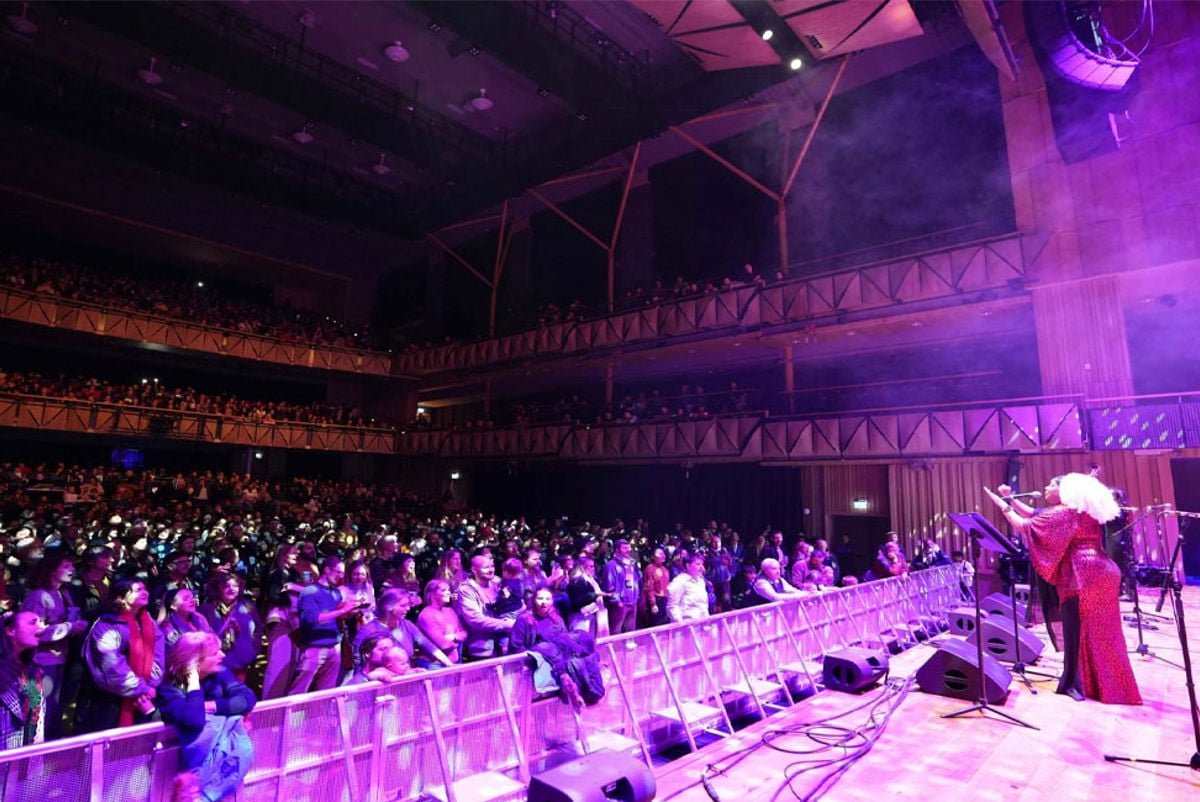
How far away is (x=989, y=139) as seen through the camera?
1462 cm

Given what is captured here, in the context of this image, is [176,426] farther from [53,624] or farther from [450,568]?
[53,624]

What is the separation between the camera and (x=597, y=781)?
3.27 m

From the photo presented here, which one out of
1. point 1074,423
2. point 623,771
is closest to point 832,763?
point 623,771

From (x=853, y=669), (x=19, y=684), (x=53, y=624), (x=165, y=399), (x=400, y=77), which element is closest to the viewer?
(x=19, y=684)

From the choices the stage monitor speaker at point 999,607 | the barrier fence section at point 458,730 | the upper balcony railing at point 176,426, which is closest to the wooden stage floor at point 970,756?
the barrier fence section at point 458,730

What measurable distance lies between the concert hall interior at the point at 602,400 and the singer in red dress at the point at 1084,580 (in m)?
0.03

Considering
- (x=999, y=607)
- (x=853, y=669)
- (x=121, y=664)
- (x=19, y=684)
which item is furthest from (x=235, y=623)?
(x=999, y=607)

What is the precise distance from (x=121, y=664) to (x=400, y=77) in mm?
16581

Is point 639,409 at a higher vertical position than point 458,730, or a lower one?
higher

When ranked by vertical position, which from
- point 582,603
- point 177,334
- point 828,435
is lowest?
point 582,603

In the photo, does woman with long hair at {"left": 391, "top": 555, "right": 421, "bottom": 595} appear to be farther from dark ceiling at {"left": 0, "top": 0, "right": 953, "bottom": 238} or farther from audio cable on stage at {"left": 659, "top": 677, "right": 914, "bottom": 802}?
dark ceiling at {"left": 0, "top": 0, "right": 953, "bottom": 238}

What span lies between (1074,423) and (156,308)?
75.2 ft

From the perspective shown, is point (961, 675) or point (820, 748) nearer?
point (820, 748)

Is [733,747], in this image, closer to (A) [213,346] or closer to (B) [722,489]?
(B) [722,489]
